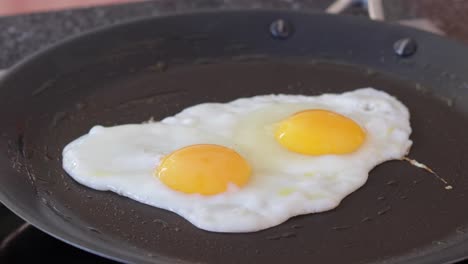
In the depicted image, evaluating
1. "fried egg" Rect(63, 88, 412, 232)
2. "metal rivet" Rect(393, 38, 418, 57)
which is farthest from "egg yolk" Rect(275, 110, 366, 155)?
"metal rivet" Rect(393, 38, 418, 57)

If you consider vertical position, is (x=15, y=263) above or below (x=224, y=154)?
below

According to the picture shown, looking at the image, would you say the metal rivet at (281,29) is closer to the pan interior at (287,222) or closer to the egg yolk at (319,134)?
the pan interior at (287,222)

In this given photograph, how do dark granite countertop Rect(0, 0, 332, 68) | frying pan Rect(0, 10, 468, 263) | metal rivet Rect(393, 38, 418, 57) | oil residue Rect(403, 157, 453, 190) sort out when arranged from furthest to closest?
dark granite countertop Rect(0, 0, 332, 68) < metal rivet Rect(393, 38, 418, 57) < oil residue Rect(403, 157, 453, 190) < frying pan Rect(0, 10, 468, 263)

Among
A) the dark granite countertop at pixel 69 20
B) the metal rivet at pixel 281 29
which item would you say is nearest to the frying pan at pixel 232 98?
the metal rivet at pixel 281 29

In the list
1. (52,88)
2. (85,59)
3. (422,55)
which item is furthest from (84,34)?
(422,55)

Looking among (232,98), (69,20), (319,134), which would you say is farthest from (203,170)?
(69,20)

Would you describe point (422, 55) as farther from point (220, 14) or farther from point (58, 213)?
point (58, 213)

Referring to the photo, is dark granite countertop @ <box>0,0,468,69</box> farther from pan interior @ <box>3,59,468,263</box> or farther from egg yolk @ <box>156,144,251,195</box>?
egg yolk @ <box>156,144,251,195</box>
